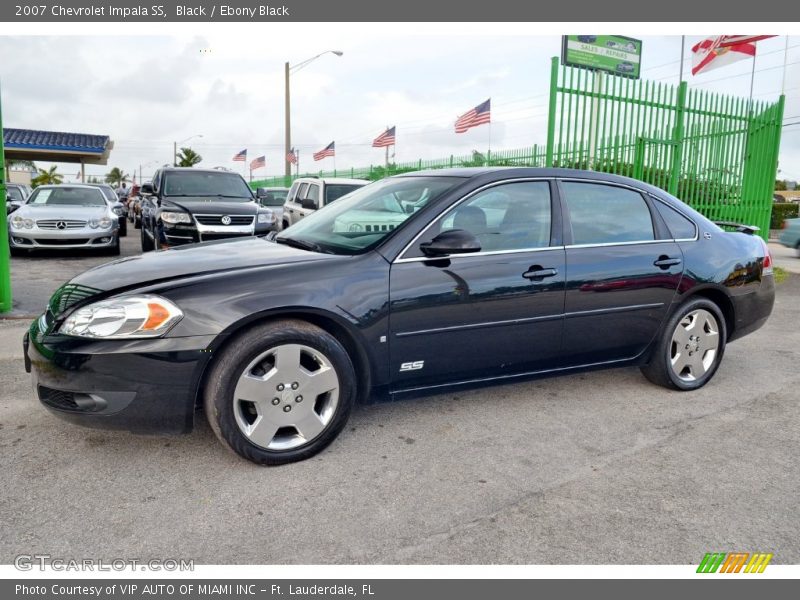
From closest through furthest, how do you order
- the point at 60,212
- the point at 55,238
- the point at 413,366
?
the point at 413,366, the point at 55,238, the point at 60,212

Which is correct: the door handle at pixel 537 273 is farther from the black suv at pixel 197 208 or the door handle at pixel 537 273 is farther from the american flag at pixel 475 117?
the american flag at pixel 475 117

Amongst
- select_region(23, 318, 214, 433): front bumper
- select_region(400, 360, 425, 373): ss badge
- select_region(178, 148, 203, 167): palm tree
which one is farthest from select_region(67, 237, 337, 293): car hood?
select_region(178, 148, 203, 167): palm tree

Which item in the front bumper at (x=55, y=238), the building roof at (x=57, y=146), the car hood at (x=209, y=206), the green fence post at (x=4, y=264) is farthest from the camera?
the building roof at (x=57, y=146)

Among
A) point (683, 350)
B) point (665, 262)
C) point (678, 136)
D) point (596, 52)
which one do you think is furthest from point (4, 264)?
point (678, 136)

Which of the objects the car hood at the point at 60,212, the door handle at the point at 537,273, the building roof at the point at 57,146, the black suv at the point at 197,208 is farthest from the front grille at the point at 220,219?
the building roof at the point at 57,146

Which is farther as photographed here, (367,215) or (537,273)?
(367,215)

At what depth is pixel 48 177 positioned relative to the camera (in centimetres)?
8112

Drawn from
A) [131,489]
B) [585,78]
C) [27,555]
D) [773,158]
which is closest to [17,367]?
[131,489]

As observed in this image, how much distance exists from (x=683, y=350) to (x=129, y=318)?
11.9ft

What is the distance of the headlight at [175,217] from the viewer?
971 centimetres

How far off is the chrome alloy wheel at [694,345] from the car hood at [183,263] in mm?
2594

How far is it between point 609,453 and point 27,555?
274cm

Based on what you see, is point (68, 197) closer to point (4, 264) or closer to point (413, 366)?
point (4, 264)

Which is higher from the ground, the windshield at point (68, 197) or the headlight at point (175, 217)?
the windshield at point (68, 197)
